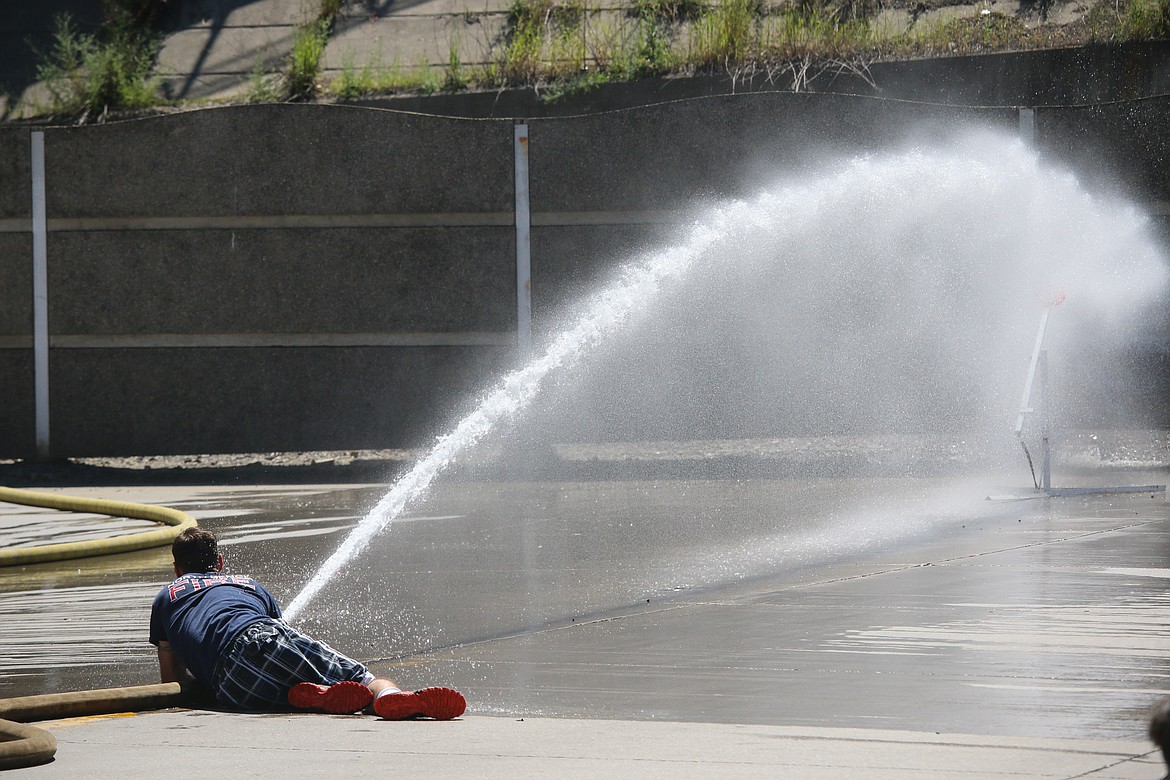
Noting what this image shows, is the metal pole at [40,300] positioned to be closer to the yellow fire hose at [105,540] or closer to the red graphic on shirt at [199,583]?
the yellow fire hose at [105,540]

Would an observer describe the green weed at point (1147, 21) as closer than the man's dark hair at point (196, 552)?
No

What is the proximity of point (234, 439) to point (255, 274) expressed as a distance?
7.00 ft

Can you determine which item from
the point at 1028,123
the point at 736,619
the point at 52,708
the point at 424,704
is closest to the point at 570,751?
the point at 424,704

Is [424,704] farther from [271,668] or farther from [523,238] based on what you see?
[523,238]

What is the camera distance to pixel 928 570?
10383 mm

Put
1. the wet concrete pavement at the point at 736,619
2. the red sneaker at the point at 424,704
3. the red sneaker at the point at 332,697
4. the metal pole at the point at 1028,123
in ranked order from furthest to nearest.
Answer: the metal pole at the point at 1028,123, the red sneaker at the point at 332,697, the red sneaker at the point at 424,704, the wet concrete pavement at the point at 736,619

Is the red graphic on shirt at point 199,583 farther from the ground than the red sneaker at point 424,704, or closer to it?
farther from the ground

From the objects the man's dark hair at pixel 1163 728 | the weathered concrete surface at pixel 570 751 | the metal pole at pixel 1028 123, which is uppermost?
the metal pole at pixel 1028 123

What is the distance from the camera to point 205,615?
6.92 meters

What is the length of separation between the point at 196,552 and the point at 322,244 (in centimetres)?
1370

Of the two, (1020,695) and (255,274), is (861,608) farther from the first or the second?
(255,274)

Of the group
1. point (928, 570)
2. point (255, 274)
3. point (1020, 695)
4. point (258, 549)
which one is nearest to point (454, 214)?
point (255, 274)

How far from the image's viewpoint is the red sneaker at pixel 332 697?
666cm

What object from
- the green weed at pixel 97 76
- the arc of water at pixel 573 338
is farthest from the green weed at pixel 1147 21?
the green weed at pixel 97 76
